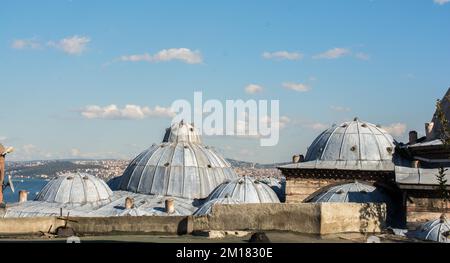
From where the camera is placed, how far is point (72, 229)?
14.9m

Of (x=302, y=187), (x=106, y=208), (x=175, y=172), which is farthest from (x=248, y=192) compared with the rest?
(x=175, y=172)

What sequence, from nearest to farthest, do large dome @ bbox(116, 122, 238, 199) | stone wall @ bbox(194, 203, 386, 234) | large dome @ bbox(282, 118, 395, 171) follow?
stone wall @ bbox(194, 203, 386, 234), large dome @ bbox(282, 118, 395, 171), large dome @ bbox(116, 122, 238, 199)

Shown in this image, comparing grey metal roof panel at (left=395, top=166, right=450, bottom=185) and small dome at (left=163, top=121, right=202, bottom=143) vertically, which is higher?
small dome at (left=163, top=121, right=202, bottom=143)

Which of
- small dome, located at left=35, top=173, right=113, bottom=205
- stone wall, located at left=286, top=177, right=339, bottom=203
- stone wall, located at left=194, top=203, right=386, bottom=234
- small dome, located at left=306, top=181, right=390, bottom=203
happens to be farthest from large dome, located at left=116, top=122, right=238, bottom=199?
stone wall, located at left=194, top=203, right=386, bottom=234

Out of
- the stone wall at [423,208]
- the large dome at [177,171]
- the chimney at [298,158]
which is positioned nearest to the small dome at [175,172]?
the large dome at [177,171]

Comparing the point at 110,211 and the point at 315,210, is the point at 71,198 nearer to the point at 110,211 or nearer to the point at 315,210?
the point at 110,211

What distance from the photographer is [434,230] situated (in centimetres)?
2127

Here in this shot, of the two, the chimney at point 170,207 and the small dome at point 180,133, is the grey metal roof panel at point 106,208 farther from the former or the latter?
the small dome at point 180,133

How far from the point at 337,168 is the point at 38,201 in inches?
829

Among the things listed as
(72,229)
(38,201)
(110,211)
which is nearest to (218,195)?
(110,211)

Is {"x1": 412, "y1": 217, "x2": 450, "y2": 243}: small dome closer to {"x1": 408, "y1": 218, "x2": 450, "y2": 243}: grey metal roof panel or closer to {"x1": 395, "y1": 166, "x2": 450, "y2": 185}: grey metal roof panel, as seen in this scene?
{"x1": 408, "y1": 218, "x2": 450, "y2": 243}: grey metal roof panel

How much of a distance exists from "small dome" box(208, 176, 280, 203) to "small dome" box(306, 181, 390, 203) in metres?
6.11

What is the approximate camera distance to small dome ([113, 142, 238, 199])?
150 ft
